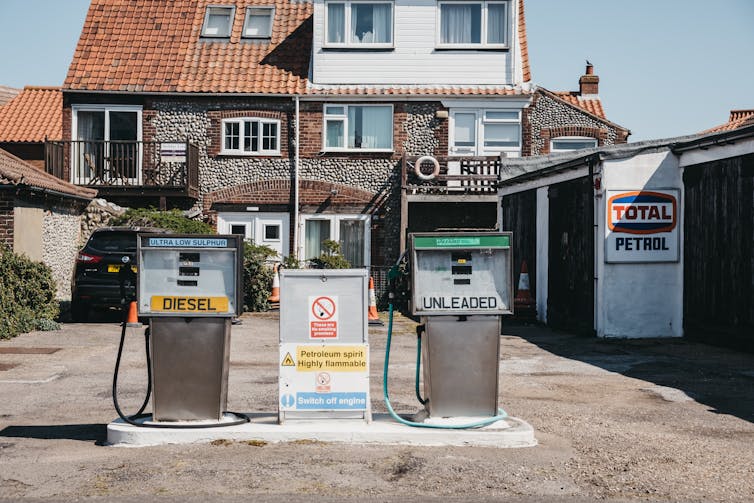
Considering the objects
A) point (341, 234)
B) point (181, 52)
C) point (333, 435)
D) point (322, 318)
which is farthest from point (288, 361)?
point (181, 52)

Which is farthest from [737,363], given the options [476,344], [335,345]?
[335,345]

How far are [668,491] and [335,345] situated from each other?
2.78m

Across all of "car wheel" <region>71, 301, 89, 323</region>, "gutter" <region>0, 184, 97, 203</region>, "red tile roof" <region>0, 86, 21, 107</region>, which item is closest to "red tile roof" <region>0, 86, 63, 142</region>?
"red tile roof" <region>0, 86, 21, 107</region>

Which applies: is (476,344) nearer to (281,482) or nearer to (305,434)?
(305,434)

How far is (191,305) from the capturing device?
7285 mm

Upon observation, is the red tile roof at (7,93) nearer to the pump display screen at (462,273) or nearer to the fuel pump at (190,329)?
the fuel pump at (190,329)

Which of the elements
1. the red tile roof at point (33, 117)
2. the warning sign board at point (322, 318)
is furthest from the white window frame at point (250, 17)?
the warning sign board at point (322, 318)

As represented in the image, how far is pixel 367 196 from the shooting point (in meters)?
27.1

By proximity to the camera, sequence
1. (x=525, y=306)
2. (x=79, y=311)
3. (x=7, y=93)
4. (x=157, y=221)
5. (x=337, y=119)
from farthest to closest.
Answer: (x=7, y=93) → (x=337, y=119) → (x=157, y=221) → (x=525, y=306) → (x=79, y=311)

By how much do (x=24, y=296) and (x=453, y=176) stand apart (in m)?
12.7

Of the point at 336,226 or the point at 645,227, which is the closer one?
the point at 645,227

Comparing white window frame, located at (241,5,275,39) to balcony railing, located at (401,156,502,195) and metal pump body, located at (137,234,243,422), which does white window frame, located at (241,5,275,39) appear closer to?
balcony railing, located at (401,156,502,195)

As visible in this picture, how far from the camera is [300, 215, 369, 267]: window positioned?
89.0 feet

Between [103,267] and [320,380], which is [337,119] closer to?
[103,267]
